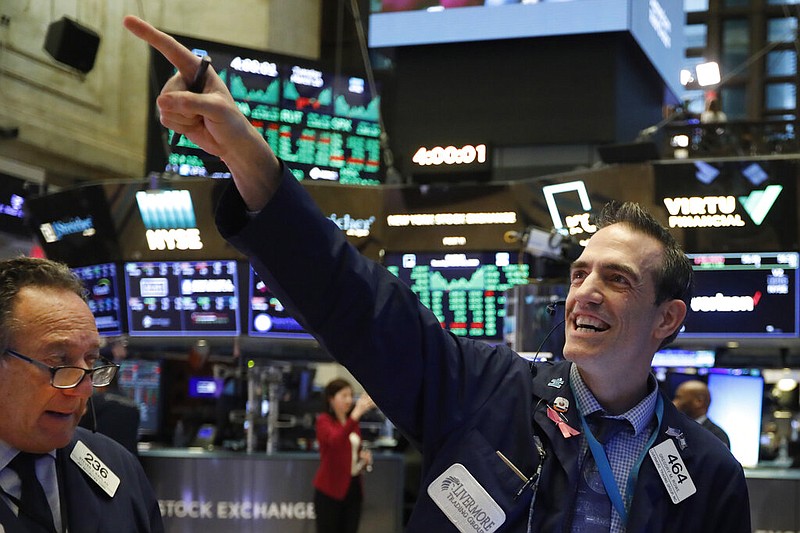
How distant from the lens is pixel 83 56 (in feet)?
29.3

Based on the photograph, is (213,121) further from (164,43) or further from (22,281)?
(22,281)

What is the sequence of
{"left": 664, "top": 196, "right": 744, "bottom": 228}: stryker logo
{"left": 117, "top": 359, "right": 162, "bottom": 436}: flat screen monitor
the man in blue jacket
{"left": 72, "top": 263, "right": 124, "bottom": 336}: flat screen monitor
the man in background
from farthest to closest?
{"left": 117, "top": 359, "right": 162, "bottom": 436}: flat screen monitor < {"left": 72, "top": 263, "right": 124, "bottom": 336}: flat screen monitor < {"left": 664, "top": 196, "right": 744, "bottom": 228}: stryker logo < the man in background < the man in blue jacket

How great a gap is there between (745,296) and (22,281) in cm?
612

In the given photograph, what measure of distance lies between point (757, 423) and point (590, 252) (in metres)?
6.36

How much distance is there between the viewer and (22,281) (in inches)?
87.7

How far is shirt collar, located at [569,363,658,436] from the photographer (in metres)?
2.01

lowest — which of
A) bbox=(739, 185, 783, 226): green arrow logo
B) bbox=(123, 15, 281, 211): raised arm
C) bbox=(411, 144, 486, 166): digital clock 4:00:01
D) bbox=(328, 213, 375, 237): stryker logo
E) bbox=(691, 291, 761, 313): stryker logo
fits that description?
bbox=(691, 291, 761, 313): stryker logo

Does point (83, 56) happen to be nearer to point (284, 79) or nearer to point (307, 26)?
point (284, 79)

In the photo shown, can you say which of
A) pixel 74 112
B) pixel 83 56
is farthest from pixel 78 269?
pixel 74 112

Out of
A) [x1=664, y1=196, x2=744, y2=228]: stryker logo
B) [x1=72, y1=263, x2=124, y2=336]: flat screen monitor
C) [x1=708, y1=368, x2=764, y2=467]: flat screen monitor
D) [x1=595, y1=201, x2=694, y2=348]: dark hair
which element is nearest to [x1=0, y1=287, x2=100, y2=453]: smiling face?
[x1=595, y1=201, x2=694, y2=348]: dark hair

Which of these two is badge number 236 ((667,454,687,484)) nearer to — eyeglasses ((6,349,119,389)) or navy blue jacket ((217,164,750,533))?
navy blue jacket ((217,164,750,533))

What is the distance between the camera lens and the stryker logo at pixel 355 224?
887 centimetres

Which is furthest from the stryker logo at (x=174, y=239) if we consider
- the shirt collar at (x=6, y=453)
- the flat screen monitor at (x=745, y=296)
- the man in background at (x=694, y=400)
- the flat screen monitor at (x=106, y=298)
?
the shirt collar at (x=6, y=453)

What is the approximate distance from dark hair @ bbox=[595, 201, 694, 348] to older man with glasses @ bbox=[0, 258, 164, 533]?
1.10m
